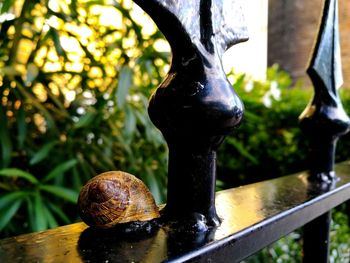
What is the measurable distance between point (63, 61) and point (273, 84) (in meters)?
2.00

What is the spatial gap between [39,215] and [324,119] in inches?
Answer: 36.2

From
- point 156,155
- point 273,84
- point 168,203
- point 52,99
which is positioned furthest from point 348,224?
point 168,203

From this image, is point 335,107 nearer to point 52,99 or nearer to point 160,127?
point 160,127

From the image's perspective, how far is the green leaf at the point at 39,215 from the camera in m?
1.42

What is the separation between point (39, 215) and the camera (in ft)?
4.72

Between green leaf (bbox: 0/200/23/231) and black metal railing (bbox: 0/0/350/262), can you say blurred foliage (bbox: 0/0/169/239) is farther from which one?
black metal railing (bbox: 0/0/350/262)

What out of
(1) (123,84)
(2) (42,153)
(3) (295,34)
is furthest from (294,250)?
(3) (295,34)

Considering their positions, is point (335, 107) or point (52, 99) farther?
point (52, 99)

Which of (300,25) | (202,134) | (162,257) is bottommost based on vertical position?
(162,257)

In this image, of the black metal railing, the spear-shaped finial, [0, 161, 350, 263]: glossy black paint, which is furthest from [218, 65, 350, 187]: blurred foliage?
the black metal railing

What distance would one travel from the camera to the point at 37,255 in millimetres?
446

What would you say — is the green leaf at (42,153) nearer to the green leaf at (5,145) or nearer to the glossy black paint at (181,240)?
the green leaf at (5,145)

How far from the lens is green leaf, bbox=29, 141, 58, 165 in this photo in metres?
1.57

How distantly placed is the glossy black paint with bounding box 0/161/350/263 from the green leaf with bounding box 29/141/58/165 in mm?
986
